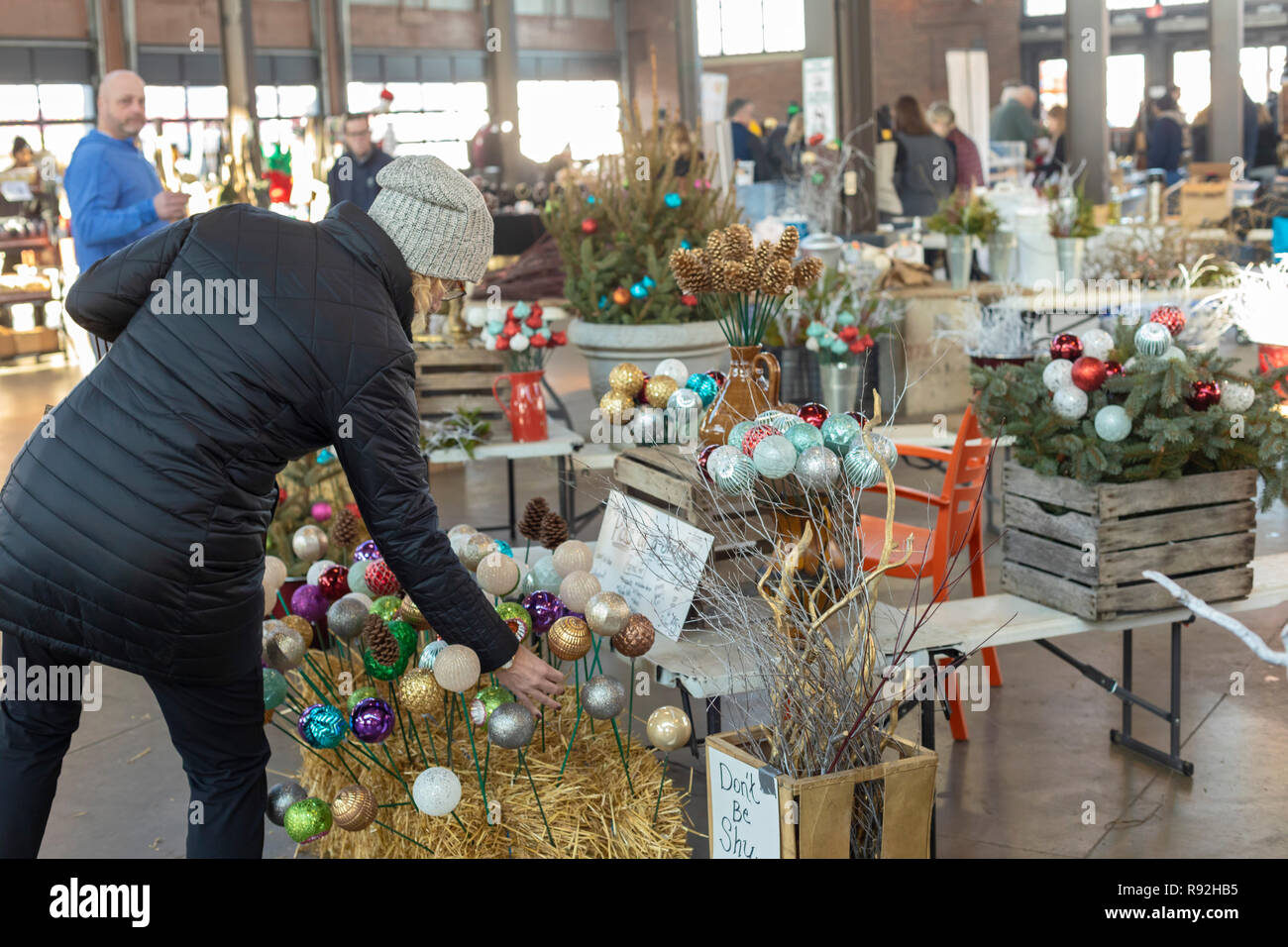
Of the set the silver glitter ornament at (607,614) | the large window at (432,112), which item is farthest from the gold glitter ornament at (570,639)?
the large window at (432,112)

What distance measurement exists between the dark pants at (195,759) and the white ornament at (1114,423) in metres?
1.60

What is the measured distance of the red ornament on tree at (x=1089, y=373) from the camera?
2.62 metres

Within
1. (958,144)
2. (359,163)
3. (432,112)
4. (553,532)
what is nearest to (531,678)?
(553,532)

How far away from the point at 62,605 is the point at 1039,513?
181cm

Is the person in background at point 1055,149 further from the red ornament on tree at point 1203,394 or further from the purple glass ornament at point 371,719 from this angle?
the purple glass ornament at point 371,719

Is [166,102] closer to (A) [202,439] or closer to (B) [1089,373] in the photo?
(B) [1089,373]

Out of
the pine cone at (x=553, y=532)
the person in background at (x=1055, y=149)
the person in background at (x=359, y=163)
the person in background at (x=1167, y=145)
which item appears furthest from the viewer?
the person in background at (x=1167, y=145)

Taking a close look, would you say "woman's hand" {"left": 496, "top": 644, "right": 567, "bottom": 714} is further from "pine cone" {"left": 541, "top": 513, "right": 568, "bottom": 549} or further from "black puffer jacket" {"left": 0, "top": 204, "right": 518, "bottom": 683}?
"pine cone" {"left": 541, "top": 513, "right": 568, "bottom": 549}

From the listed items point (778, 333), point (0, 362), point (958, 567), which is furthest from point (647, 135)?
point (0, 362)

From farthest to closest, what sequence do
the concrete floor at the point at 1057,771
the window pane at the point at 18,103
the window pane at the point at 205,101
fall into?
the window pane at the point at 205,101
the window pane at the point at 18,103
the concrete floor at the point at 1057,771

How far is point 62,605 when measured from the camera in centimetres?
181

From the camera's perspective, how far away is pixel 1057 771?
3018 millimetres

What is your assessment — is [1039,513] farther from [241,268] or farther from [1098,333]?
[241,268]

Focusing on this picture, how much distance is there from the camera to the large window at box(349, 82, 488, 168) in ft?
65.6
